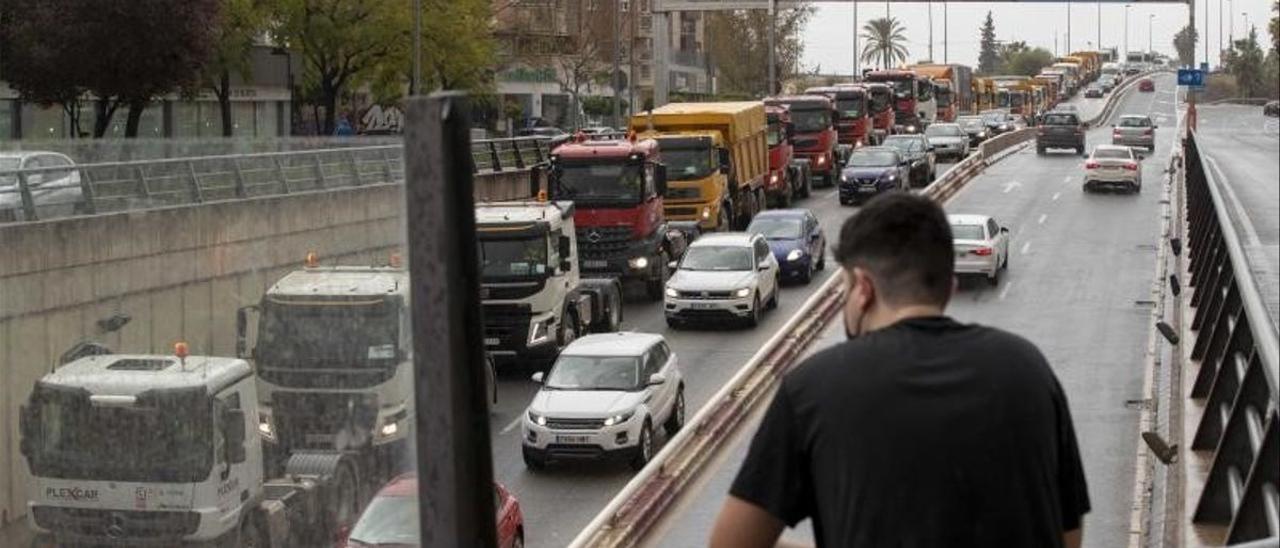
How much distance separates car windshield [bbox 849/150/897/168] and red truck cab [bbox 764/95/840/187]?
3.64 meters

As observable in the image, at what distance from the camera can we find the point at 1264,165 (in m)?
5.17

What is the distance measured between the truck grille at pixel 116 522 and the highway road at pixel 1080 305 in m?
4.65

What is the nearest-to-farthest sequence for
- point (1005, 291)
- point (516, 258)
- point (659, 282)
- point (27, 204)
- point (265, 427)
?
point (265, 427)
point (27, 204)
point (516, 258)
point (1005, 291)
point (659, 282)

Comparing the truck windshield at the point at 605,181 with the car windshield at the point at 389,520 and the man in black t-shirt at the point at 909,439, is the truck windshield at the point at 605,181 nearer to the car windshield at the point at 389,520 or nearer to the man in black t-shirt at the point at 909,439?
the car windshield at the point at 389,520

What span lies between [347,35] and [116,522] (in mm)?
29938

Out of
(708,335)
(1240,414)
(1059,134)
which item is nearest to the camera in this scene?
(1240,414)

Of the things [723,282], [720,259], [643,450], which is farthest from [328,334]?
[720,259]

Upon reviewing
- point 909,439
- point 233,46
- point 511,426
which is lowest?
point 511,426

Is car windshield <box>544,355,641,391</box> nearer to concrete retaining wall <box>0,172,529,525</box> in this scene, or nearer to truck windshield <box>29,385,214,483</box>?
concrete retaining wall <box>0,172,529,525</box>

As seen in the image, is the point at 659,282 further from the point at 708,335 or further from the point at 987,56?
the point at 987,56

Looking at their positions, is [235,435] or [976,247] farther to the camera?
[976,247]

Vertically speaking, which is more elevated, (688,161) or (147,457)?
(688,161)

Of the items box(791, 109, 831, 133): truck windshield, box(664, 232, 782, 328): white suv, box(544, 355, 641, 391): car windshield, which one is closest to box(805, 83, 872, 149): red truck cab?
box(791, 109, 831, 133): truck windshield

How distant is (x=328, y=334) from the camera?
741 centimetres
